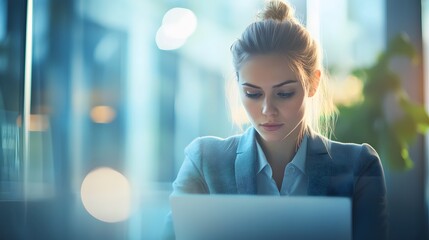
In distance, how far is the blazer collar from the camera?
1337 mm

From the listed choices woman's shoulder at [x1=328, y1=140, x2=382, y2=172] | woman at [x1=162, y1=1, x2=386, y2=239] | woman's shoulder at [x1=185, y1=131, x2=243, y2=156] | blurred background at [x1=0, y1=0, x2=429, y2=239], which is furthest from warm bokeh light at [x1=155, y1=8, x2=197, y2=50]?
woman's shoulder at [x1=328, y1=140, x2=382, y2=172]

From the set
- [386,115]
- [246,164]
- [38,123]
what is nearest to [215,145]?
[246,164]

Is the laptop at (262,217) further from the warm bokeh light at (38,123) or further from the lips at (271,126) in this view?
the warm bokeh light at (38,123)

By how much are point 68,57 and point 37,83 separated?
131mm

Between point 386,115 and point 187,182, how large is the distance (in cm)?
54

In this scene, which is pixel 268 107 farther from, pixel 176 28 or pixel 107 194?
pixel 107 194

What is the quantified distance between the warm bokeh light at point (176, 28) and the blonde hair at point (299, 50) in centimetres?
19

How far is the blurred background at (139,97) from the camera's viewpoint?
1.30 m

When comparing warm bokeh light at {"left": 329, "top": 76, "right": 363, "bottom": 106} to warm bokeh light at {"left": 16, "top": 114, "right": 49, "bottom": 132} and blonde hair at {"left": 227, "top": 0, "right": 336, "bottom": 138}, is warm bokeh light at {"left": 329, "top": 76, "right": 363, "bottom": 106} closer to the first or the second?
blonde hair at {"left": 227, "top": 0, "right": 336, "bottom": 138}

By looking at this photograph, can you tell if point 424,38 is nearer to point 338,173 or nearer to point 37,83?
point 338,173

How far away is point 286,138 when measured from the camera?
4.52ft

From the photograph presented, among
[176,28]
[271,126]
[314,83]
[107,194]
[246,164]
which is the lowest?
[107,194]

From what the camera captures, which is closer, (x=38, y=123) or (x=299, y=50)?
(x=299, y=50)

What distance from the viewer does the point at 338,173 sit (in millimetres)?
1331
